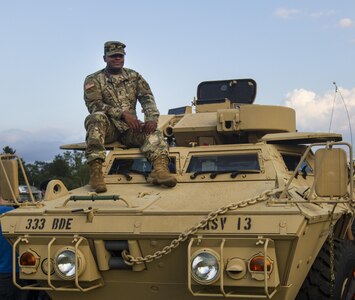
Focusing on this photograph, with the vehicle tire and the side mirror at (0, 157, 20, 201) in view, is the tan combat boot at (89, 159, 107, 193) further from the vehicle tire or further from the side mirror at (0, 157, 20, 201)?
the vehicle tire

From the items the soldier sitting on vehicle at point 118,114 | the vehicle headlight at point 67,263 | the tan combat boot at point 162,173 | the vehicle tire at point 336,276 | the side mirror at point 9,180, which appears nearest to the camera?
the vehicle headlight at point 67,263

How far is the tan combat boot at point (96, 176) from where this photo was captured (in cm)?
647

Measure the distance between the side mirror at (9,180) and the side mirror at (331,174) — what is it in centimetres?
285

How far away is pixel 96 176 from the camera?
6.55 m

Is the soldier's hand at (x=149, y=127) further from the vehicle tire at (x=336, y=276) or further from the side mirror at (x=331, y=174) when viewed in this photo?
the side mirror at (x=331, y=174)

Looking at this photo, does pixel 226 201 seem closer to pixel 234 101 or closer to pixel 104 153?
pixel 104 153

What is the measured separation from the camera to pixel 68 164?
1933 inches

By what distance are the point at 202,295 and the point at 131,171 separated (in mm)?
2229

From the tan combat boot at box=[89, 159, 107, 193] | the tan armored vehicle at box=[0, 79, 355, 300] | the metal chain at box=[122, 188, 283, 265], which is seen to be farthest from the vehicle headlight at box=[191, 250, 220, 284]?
the tan combat boot at box=[89, 159, 107, 193]

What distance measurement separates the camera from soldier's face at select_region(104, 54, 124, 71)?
711cm

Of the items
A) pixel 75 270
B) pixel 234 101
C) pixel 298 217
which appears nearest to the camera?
pixel 298 217

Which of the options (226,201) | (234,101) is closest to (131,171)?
(226,201)

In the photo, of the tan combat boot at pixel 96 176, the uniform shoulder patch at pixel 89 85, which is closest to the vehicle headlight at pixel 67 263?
the tan combat boot at pixel 96 176

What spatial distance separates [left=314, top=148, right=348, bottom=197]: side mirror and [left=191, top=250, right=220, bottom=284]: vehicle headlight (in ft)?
3.23
